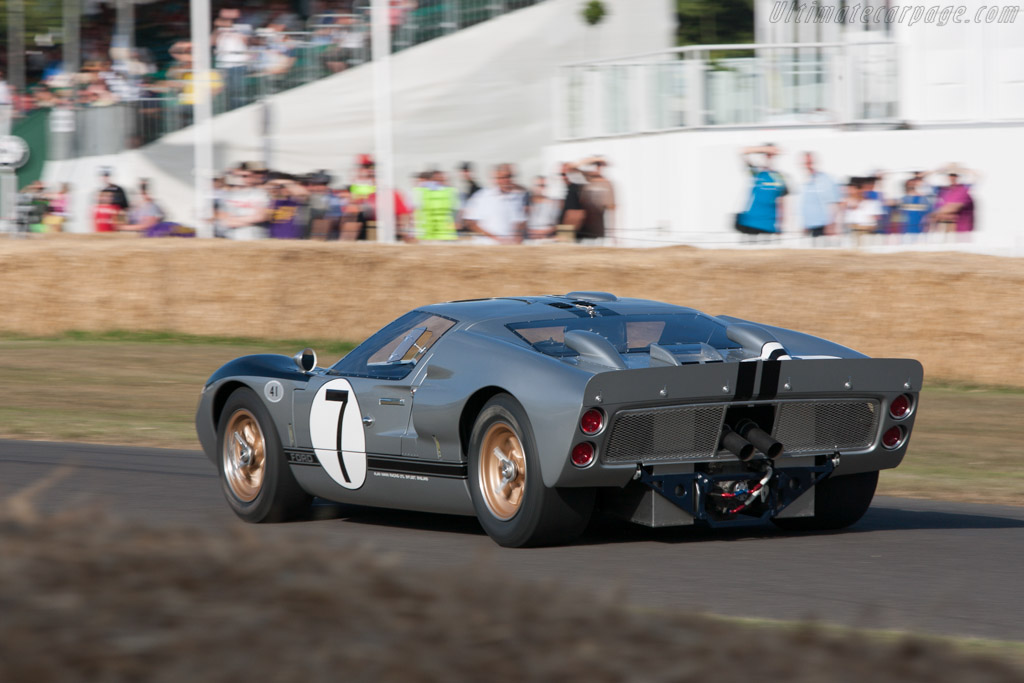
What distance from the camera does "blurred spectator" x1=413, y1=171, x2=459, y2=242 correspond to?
62.4 ft

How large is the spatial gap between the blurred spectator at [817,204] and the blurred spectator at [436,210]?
4.54 m

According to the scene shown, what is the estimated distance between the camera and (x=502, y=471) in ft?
21.9

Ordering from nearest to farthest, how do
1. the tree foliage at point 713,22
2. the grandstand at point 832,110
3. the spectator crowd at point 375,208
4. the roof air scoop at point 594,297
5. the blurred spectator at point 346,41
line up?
the roof air scoop at point 594,297, the spectator crowd at point 375,208, the grandstand at point 832,110, the blurred spectator at point 346,41, the tree foliage at point 713,22

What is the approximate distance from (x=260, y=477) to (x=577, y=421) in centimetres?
241

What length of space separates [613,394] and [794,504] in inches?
48.8

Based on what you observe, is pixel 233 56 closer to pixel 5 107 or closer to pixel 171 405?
pixel 5 107

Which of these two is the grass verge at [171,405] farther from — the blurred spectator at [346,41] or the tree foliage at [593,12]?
the tree foliage at [593,12]

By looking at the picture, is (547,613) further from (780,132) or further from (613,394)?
(780,132)

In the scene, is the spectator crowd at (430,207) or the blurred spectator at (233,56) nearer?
the spectator crowd at (430,207)

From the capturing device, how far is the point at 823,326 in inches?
590

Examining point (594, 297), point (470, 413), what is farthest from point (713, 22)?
point (470, 413)

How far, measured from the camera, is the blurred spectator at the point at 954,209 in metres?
17.4

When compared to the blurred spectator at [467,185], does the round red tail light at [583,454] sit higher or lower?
lower

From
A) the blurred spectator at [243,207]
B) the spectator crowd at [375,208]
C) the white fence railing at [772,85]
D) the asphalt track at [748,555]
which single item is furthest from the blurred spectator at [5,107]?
the asphalt track at [748,555]
